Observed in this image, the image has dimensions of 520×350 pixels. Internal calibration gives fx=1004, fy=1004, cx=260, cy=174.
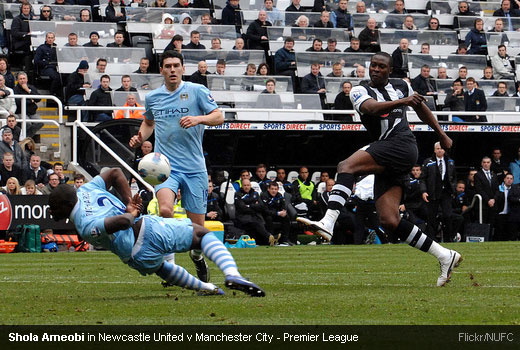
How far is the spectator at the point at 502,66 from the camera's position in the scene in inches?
1075

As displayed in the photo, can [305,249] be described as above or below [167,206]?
below

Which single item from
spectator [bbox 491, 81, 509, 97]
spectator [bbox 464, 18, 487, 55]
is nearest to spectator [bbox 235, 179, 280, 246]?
spectator [bbox 491, 81, 509, 97]

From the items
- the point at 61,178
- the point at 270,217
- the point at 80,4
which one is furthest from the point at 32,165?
the point at 80,4

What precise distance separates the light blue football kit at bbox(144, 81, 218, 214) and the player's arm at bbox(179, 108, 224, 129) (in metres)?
0.17

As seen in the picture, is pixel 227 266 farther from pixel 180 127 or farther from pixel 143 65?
pixel 143 65

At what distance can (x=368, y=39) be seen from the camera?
27453 mm

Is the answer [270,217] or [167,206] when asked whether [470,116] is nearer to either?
[270,217]

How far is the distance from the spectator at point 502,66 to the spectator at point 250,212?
8839 millimetres

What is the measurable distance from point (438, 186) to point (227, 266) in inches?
619

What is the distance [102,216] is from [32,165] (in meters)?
13.1

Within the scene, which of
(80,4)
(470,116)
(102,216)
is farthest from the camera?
(80,4)

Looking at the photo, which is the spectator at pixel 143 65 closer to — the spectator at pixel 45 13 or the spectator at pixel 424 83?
the spectator at pixel 45 13

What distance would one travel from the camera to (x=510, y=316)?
23.8ft

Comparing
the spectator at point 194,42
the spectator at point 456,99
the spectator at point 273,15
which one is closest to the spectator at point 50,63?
the spectator at point 194,42
